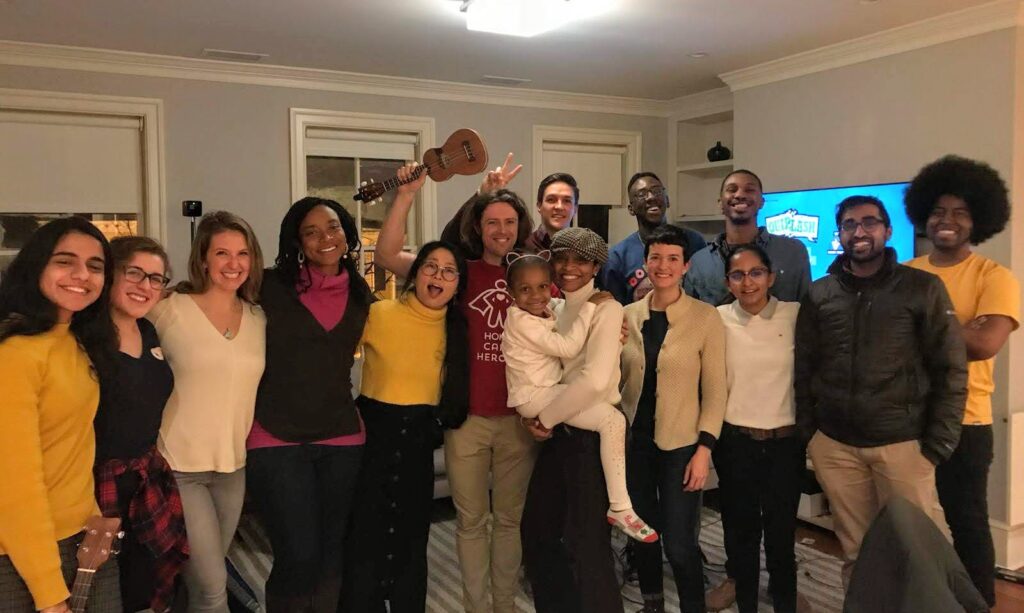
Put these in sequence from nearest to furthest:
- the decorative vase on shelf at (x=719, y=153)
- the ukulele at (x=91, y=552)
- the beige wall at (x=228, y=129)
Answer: the ukulele at (x=91, y=552) < the beige wall at (x=228, y=129) < the decorative vase on shelf at (x=719, y=153)

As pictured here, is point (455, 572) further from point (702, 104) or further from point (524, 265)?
point (702, 104)

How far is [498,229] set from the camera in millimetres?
2398

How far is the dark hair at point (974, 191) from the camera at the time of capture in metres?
2.57

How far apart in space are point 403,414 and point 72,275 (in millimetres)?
948

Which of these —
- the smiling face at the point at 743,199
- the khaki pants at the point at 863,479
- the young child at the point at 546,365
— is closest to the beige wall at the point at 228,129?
the smiling face at the point at 743,199

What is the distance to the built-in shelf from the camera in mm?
5445

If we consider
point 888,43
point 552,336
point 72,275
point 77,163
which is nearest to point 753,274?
point 552,336

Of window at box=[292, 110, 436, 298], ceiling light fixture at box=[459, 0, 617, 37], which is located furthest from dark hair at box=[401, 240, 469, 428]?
window at box=[292, 110, 436, 298]

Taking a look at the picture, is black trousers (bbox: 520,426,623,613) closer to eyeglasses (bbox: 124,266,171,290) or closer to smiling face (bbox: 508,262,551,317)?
smiling face (bbox: 508,262,551,317)

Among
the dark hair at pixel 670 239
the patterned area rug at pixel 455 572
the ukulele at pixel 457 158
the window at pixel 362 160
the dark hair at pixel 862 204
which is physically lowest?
the patterned area rug at pixel 455 572

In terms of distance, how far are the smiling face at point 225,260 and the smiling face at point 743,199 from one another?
5.90ft

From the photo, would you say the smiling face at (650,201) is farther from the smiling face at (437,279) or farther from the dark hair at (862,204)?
the smiling face at (437,279)

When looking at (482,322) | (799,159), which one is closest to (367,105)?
(799,159)

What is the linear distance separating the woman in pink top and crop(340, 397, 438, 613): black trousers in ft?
0.21
